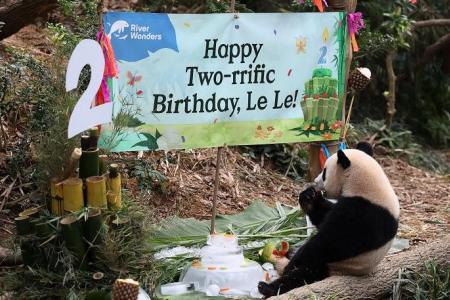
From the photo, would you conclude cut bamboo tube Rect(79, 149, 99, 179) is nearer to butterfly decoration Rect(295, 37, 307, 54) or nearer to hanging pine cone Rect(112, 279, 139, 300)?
hanging pine cone Rect(112, 279, 139, 300)

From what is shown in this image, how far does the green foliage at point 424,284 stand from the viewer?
14.1 feet

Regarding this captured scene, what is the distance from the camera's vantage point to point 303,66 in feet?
17.5

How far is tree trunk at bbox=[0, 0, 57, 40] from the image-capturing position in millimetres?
5695

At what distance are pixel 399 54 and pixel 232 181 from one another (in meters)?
4.33

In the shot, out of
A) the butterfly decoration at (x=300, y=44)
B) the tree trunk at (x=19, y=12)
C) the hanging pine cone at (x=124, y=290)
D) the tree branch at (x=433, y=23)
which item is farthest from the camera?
the tree branch at (x=433, y=23)

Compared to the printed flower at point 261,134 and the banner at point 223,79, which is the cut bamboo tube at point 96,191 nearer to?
the banner at point 223,79

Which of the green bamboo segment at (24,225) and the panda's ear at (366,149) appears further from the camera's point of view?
the panda's ear at (366,149)

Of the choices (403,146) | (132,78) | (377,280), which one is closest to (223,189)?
(132,78)

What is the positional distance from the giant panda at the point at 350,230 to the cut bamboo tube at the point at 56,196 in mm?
1248

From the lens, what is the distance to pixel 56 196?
13.2 ft

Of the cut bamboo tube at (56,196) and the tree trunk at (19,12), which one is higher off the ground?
the tree trunk at (19,12)

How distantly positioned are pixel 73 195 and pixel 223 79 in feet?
4.91

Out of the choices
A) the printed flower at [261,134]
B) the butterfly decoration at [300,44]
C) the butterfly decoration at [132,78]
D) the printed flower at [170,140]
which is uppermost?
the butterfly decoration at [300,44]

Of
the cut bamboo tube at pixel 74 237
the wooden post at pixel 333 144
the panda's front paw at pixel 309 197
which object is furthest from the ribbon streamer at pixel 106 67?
the wooden post at pixel 333 144
